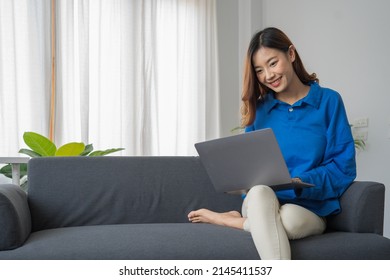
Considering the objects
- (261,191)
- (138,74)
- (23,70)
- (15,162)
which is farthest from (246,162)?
(138,74)

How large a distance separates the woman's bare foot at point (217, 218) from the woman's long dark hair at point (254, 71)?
405 millimetres

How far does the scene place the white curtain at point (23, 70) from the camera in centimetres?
359

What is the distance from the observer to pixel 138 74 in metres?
4.27

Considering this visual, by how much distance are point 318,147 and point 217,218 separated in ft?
1.63

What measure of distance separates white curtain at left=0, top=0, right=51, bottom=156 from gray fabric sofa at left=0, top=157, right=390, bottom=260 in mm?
1712

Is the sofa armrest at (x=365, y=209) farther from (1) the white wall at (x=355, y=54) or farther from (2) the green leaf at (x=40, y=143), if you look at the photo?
(2) the green leaf at (x=40, y=143)

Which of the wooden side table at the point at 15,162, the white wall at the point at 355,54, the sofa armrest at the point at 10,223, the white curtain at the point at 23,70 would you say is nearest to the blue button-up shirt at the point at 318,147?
the sofa armrest at the point at 10,223

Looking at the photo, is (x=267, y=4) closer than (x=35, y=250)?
No

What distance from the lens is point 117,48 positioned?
13.6 feet

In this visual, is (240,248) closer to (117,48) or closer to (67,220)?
(67,220)

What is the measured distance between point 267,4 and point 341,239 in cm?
336

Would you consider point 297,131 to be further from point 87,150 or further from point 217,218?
point 87,150

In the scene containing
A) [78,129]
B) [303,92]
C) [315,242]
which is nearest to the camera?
[315,242]
